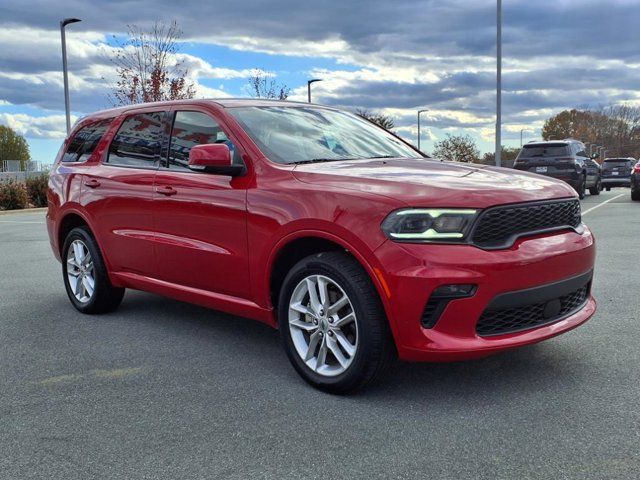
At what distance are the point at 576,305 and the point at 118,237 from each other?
346cm

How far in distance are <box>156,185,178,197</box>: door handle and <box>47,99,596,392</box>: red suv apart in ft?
0.04

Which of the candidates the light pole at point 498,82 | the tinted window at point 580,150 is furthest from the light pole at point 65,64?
the tinted window at point 580,150

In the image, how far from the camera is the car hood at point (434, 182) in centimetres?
347

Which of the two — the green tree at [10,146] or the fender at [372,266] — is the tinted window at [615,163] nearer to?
the fender at [372,266]

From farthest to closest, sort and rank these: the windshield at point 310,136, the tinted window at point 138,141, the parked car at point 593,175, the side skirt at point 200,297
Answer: the parked car at point 593,175
the tinted window at point 138,141
the windshield at point 310,136
the side skirt at point 200,297

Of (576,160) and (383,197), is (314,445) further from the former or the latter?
(576,160)

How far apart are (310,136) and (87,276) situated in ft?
8.34

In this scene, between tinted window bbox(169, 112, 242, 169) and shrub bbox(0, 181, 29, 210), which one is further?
shrub bbox(0, 181, 29, 210)

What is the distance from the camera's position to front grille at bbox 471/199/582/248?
3.46 meters

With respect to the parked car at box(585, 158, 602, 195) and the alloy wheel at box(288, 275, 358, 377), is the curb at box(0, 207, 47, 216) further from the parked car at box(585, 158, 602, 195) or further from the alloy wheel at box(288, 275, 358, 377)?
the alloy wheel at box(288, 275, 358, 377)

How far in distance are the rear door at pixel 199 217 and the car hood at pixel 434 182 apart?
54 cm

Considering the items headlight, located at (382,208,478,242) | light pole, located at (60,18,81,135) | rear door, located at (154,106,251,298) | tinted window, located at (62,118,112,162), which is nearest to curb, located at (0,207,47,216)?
light pole, located at (60,18,81,135)

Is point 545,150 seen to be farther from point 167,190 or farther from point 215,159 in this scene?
point 215,159

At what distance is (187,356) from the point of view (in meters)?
4.58
